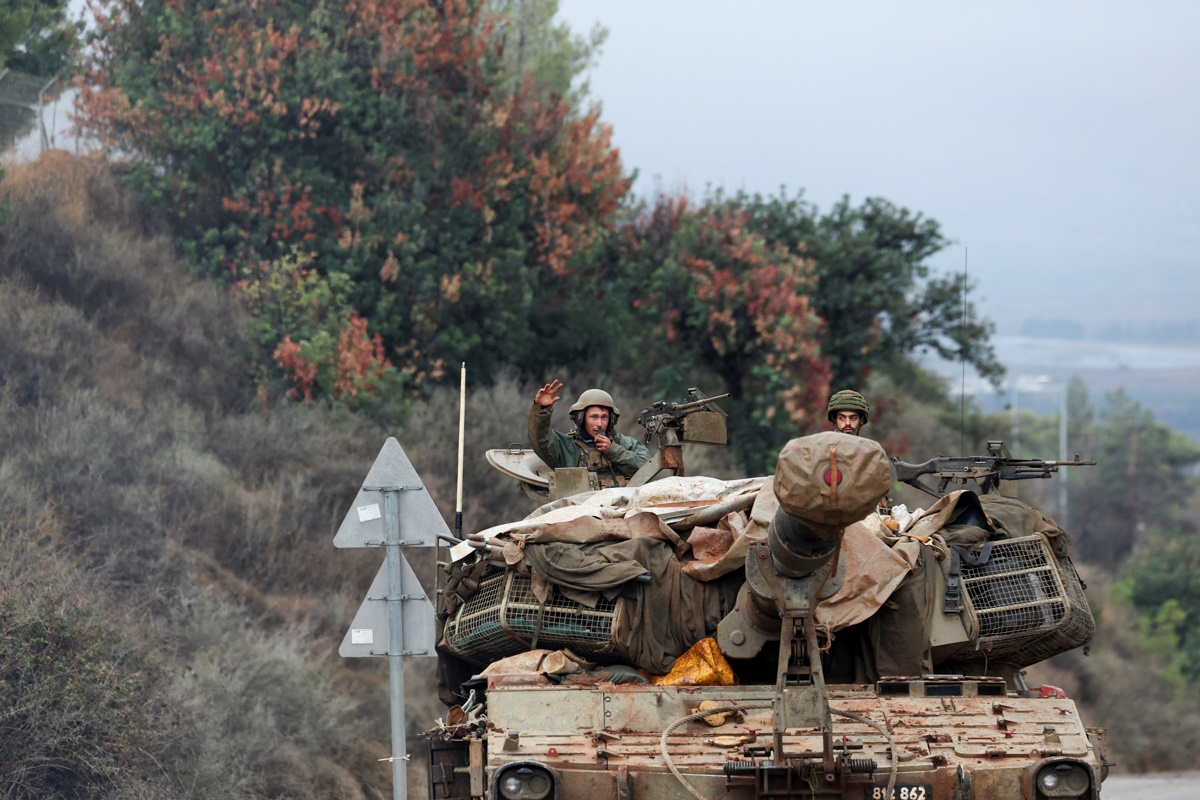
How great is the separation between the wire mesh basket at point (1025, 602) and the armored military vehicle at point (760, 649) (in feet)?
0.04

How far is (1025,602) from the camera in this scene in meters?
8.88

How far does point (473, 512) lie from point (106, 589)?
17.8 ft

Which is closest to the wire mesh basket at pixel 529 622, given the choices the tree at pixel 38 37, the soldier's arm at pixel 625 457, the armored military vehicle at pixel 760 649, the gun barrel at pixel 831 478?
the armored military vehicle at pixel 760 649

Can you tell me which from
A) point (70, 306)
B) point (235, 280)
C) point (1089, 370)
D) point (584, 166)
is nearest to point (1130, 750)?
point (584, 166)

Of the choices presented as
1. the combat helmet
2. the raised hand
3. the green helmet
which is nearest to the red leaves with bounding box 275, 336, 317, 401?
the combat helmet

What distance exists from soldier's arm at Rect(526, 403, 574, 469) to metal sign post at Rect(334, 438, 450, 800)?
1431mm

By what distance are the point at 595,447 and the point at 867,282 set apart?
15770mm

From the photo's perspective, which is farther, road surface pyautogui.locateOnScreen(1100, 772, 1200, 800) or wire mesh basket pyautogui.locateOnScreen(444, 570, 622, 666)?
road surface pyautogui.locateOnScreen(1100, 772, 1200, 800)

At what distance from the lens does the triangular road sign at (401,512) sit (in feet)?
31.4

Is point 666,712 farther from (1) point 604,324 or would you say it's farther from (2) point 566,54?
(2) point 566,54

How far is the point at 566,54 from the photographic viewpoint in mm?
28453

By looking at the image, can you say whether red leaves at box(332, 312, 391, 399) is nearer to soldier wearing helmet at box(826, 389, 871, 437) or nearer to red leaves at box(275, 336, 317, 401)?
red leaves at box(275, 336, 317, 401)

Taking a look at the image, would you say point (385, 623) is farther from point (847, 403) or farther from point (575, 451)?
point (847, 403)

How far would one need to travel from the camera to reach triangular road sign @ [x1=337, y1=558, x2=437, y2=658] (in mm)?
9438
